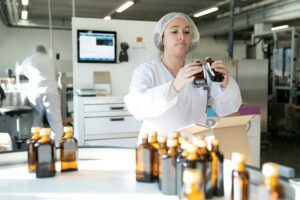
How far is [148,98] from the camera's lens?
5.28 ft

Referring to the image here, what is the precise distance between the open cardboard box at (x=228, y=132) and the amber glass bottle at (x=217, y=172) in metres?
0.20

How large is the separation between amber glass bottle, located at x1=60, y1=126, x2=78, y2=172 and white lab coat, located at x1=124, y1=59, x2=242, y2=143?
14.2 inches

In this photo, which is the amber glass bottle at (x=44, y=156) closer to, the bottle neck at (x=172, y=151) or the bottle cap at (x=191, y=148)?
the bottle neck at (x=172, y=151)

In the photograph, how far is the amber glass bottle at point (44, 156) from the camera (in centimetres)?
134

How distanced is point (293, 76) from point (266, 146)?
5.39 ft

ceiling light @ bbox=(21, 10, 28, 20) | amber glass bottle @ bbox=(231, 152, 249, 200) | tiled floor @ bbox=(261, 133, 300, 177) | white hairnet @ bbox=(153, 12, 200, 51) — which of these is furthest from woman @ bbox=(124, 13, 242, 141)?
ceiling light @ bbox=(21, 10, 28, 20)

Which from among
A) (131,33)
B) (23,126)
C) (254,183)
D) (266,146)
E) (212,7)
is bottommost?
(266,146)

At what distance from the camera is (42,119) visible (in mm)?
5191

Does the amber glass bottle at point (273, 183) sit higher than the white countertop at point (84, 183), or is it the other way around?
the amber glass bottle at point (273, 183)

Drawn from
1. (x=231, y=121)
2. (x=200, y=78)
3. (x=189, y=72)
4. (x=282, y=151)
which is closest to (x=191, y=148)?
(x=231, y=121)

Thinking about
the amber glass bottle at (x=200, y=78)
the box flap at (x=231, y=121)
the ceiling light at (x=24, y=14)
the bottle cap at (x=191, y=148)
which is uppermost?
the ceiling light at (x=24, y=14)

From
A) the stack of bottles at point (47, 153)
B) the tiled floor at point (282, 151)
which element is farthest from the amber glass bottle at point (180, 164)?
the tiled floor at point (282, 151)

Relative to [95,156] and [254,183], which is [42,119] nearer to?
[95,156]

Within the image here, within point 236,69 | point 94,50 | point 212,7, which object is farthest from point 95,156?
point 212,7
